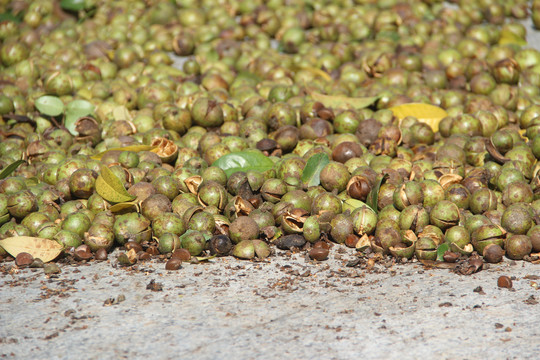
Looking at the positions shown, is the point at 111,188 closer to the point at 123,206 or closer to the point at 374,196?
the point at 123,206

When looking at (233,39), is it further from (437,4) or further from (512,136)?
(512,136)

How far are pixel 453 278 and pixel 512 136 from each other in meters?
1.85

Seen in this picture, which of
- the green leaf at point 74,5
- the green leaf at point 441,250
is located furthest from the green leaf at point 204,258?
the green leaf at point 74,5

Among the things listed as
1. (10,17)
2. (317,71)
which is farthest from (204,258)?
(10,17)

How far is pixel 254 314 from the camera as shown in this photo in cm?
282

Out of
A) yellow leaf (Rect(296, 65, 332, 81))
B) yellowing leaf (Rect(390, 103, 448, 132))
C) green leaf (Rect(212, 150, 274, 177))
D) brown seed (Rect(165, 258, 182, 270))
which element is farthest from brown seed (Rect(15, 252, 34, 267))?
yellow leaf (Rect(296, 65, 332, 81))

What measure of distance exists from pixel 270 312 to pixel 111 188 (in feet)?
5.13

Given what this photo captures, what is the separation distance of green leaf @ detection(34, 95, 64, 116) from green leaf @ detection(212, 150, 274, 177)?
184cm

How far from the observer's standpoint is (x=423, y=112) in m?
5.26

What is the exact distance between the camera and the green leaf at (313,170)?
13.6ft

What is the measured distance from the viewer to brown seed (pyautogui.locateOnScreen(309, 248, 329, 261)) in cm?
348

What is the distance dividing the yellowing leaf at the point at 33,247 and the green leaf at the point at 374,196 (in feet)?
6.63

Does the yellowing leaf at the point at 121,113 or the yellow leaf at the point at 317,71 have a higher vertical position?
the yellow leaf at the point at 317,71

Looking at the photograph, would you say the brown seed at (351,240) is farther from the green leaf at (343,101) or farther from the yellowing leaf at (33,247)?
the green leaf at (343,101)
